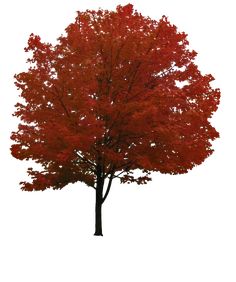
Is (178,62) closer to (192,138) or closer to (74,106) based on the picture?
(192,138)

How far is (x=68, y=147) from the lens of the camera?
66.5 ft

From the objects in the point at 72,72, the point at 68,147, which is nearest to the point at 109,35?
the point at 72,72

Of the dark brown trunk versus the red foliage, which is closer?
the red foliage

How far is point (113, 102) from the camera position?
69.5ft

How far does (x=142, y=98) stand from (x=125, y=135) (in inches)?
75.4

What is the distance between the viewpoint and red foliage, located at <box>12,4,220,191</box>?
20.3 m

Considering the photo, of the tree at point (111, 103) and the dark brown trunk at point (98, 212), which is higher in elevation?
the tree at point (111, 103)

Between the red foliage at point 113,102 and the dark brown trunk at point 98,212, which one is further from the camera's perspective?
the dark brown trunk at point 98,212

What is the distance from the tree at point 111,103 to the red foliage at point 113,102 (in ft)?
0.14

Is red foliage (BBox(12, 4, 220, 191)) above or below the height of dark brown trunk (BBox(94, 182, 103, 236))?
above

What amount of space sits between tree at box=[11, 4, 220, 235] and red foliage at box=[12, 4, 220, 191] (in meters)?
0.04

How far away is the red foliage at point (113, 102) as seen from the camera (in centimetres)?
2027

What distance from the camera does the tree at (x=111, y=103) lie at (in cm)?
2028

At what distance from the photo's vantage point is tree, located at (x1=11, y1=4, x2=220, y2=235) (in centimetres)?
2028
